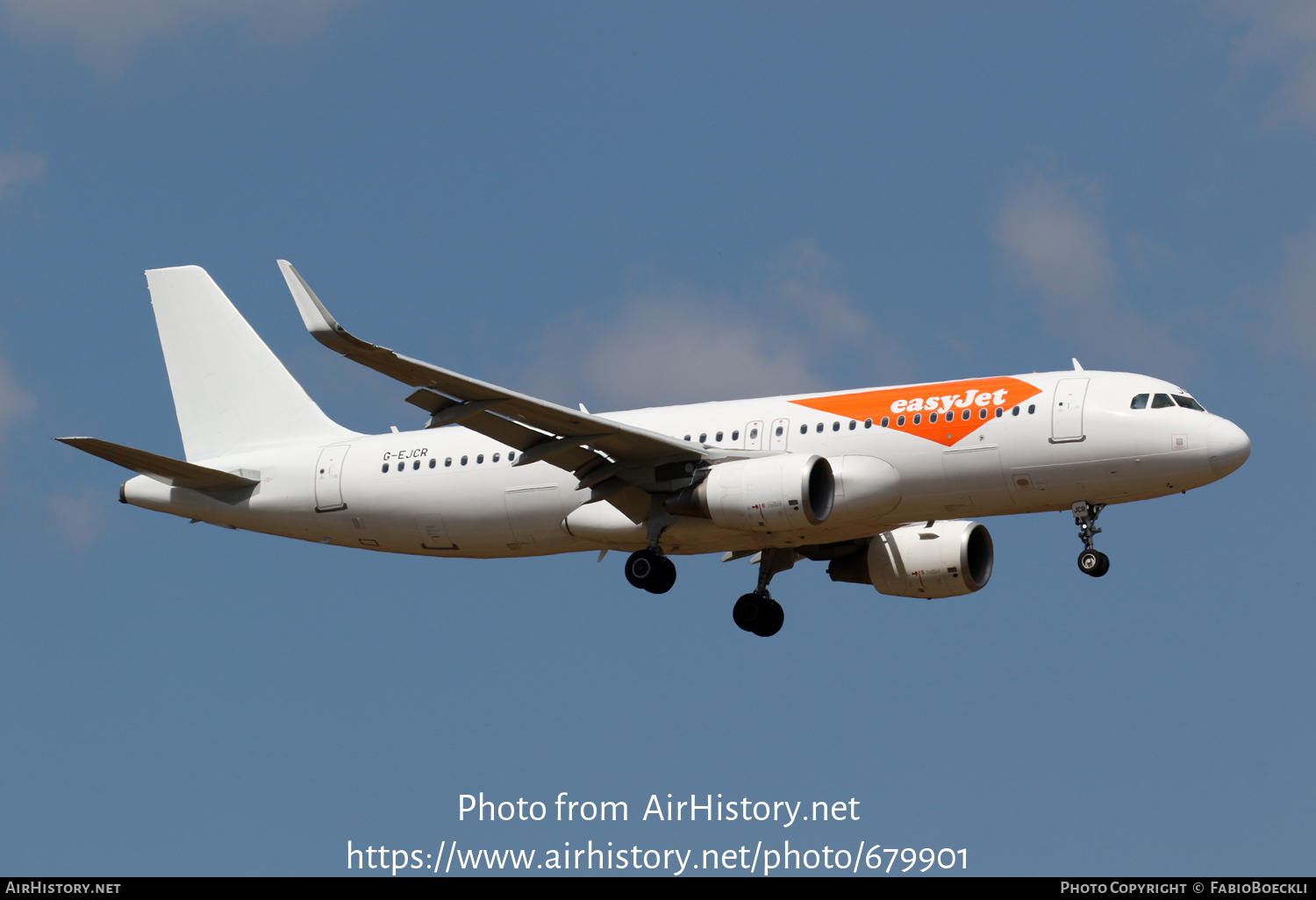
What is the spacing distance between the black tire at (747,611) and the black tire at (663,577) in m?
3.75

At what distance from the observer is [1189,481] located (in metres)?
33.6

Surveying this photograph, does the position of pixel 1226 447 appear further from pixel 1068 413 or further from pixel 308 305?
pixel 308 305

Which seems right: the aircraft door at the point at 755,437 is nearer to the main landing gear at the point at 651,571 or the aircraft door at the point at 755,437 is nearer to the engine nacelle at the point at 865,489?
the engine nacelle at the point at 865,489

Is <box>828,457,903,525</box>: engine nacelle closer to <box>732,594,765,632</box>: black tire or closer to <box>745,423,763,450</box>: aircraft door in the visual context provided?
<box>745,423,763,450</box>: aircraft door

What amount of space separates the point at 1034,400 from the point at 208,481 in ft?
63.3

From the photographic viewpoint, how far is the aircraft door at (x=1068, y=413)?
33.7m

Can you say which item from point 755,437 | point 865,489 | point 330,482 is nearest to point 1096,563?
point 865,489

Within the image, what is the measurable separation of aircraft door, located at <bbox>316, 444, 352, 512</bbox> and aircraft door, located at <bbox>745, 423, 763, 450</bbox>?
9.84 meters

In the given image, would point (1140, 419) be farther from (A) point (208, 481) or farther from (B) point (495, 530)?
(A) point (208, 481)

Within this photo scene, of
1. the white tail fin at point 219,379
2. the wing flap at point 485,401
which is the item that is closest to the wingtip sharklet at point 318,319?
the wing flap at point 485,401

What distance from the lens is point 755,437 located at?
36.3 meters

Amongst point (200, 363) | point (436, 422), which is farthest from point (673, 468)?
point (200, 363)

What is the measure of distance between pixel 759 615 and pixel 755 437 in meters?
5.26

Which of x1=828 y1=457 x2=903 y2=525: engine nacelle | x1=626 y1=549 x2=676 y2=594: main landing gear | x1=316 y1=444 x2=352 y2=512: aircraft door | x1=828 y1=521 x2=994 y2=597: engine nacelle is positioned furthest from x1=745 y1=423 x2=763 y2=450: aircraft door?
x1=316 y1=444 x2=352 y2=512: aircraft door
